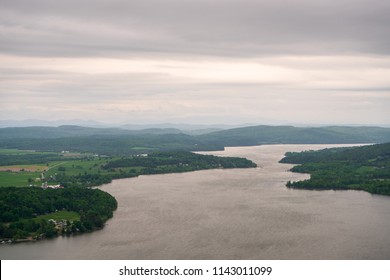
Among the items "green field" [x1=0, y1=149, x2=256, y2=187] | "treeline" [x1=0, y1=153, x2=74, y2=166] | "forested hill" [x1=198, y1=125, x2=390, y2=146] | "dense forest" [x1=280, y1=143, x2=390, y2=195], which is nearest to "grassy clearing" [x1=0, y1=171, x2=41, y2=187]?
"green field" [x1=0, y1=149, x2=256, y2=187]

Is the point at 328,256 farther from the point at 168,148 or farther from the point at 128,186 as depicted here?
the point at 168,148

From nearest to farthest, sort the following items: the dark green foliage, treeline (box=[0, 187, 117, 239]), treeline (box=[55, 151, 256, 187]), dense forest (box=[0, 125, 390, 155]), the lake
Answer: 1. the lake
2. treeline (box=[0, 187, 117, 239])
3. treeline (box=[55, 151, 256, 187])
4. the dark green foliage
5. dense forest (box=[0, 125, 390, 155])

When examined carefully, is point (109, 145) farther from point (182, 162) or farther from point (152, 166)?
point (152, 166)

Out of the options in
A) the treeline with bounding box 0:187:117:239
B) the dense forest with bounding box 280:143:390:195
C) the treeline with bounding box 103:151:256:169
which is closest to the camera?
the treeline with bounding box 0:187:117:239

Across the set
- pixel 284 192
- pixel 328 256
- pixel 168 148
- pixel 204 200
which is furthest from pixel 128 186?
pixel 168 148

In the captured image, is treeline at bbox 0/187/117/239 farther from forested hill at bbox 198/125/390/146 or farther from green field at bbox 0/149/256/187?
forested hill at bbox 198/125/390/146

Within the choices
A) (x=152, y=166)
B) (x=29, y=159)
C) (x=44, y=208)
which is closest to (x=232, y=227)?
(x=44, y=208)

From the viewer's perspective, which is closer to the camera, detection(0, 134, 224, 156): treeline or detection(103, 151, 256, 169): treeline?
detection(103, 151, 256, 169): treeline
